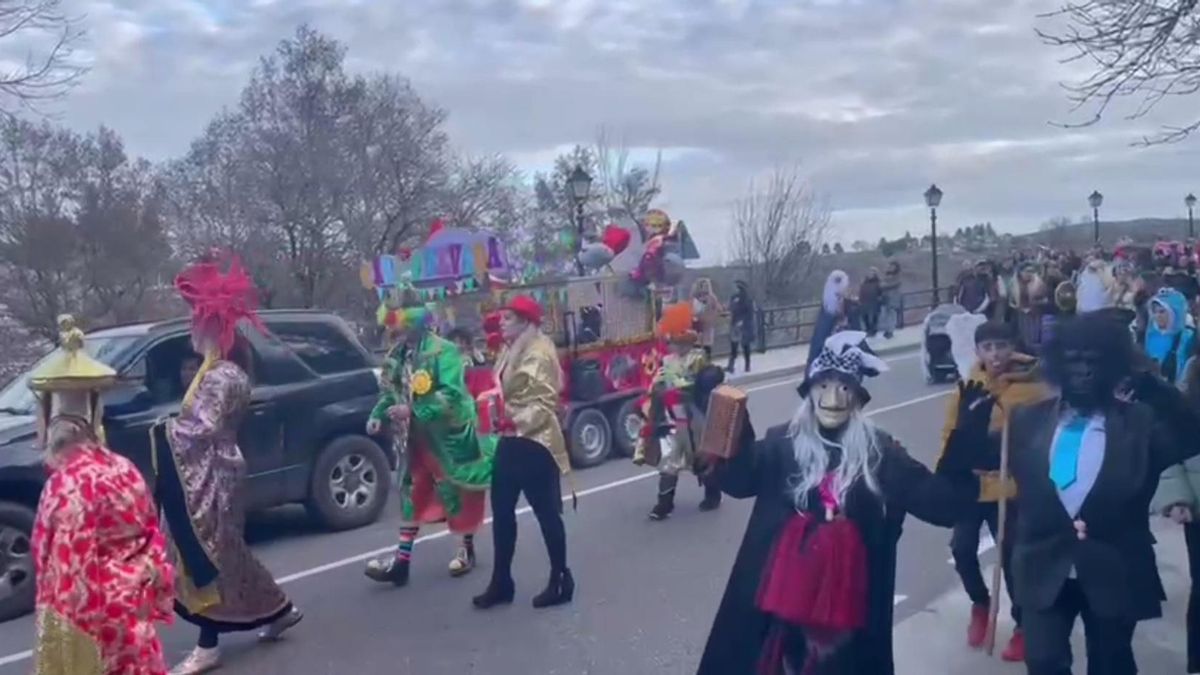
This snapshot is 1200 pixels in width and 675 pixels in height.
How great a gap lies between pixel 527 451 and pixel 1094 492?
3831 mm

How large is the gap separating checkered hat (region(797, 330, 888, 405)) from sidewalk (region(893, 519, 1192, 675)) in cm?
250

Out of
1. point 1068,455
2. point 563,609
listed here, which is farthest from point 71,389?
point 563,609

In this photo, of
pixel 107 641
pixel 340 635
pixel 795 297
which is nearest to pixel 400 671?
pixel 340 635

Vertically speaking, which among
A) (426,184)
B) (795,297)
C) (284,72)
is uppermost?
(284,72)

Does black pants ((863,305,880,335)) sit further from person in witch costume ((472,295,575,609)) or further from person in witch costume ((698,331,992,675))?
person in witch costume ((698,331,992,675))

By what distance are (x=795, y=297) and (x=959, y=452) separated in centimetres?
3899

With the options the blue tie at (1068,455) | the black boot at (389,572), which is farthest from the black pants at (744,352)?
the blue tie at (1068,455)

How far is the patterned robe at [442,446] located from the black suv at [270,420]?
153cm

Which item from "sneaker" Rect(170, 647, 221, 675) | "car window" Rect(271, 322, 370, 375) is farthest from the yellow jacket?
"car window" Rect(271, 322, 370, 375)

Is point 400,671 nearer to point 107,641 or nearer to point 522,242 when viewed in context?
point 107,641

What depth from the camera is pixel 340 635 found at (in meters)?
7.47

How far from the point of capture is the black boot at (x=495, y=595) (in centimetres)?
789

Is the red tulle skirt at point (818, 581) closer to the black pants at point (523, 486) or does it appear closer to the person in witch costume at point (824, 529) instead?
the person in witch costume at point (824, 529)

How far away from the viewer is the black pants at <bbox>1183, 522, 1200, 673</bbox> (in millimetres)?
5828
